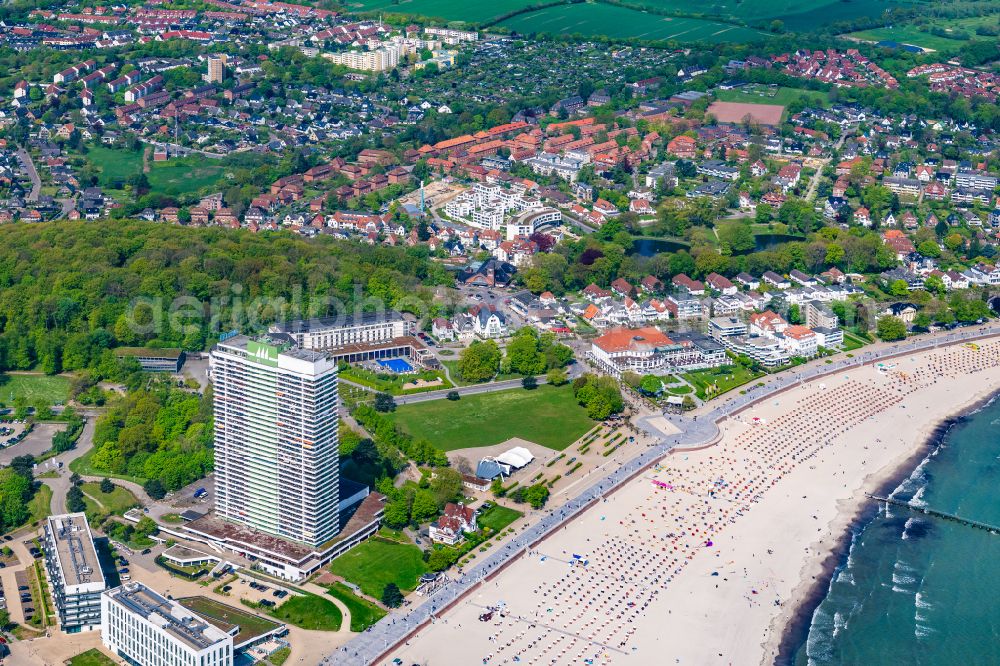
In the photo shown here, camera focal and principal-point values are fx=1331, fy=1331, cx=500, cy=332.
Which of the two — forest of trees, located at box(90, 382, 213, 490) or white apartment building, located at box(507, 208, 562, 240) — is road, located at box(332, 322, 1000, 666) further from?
white apartment building, located at box(507, 208, 562, 240)

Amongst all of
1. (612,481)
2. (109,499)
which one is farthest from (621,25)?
(109,499)

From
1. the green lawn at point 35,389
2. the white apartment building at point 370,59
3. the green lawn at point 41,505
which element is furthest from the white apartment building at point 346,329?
the white apartment building at point 370,59

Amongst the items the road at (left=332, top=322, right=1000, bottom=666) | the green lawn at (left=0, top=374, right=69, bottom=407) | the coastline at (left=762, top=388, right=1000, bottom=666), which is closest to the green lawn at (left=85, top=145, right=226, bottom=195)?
the green lawn at (left=0, top=374, right=69, bottom=407)

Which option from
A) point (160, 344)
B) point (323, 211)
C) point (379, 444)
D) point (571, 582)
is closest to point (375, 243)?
point (323, 211)

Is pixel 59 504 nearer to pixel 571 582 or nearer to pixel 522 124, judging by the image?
pixel 571 582

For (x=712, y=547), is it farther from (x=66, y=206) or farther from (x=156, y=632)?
(x=66, y=206)
